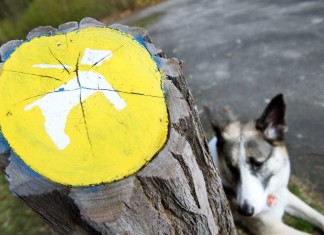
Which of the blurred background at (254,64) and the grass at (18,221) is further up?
the grass at (18,221)

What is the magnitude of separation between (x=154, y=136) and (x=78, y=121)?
0.29m

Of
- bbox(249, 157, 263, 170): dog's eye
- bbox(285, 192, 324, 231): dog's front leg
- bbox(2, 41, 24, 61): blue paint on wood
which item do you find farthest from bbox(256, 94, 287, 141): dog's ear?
bbox(2, 41, 24, 61): blue paint on wood

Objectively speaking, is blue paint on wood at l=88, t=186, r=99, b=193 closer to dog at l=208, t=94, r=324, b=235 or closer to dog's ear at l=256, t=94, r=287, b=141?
dog at l=208, t=94, r=324, b=235

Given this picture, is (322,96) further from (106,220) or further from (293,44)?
(106,220)

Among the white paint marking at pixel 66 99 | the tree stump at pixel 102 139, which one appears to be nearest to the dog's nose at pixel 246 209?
the tree stump at pixel 102 139

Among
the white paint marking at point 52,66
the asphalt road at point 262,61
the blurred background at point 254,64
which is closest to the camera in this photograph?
the white paint marking at point 52,66

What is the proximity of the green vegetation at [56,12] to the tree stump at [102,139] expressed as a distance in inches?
465

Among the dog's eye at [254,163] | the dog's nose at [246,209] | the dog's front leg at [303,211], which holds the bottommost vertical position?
the dog's front leg at [303,211]

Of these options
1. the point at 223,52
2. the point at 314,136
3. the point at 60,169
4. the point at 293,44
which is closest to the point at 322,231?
the point at 314,136

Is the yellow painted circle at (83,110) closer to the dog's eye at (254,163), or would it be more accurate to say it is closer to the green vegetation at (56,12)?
the dog's eye at (254,163)

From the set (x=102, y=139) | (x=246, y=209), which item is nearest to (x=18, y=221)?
(x=246, y=209)

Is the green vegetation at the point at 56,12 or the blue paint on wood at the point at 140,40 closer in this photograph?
the blue paint on wood at the point at 140,40

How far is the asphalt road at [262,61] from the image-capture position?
413 centimetres

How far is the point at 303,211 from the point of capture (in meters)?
3.21
